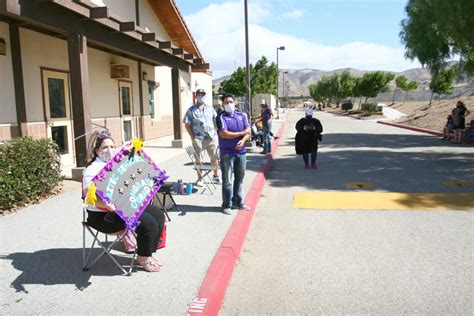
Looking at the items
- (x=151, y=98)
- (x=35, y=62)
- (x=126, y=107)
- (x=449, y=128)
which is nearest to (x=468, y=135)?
(x=449, y=128)

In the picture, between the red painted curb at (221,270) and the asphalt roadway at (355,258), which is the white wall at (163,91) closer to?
the asphalt roadway at (355,258)

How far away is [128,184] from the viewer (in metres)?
3.89

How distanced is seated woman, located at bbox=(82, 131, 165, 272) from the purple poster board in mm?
78

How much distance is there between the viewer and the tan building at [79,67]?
8008 mm

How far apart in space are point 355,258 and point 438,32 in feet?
47.1

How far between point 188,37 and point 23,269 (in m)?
15.9

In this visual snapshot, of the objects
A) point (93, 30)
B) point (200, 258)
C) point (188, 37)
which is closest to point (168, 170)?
point (93, 30)

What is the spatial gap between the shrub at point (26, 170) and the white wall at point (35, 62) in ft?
9.35

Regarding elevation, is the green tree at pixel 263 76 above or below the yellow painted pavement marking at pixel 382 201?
above

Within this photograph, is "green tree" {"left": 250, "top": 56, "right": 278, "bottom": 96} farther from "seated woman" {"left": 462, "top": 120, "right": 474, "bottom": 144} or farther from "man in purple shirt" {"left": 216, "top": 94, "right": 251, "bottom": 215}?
"man in purple shirt" {"left": 216, "top": 94, "right": 251, "bottom": 215}

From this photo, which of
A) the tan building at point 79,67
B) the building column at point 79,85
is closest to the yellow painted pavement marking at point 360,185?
the tan building at point 79,67

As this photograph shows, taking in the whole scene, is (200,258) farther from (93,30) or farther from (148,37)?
(148,37)

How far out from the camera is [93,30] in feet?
28.4

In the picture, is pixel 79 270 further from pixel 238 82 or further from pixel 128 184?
pixel 238 82
